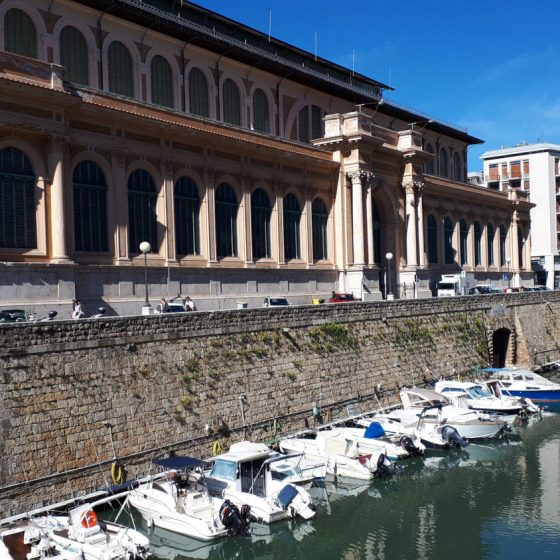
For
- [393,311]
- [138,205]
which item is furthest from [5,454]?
[393,311]

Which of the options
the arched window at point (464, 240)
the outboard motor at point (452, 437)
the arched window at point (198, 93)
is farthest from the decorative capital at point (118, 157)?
the arched window at point (464, 240)

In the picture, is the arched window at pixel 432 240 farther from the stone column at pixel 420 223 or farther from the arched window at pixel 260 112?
the arched window at pixel 260 112

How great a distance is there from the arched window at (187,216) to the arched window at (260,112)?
45.0 feet

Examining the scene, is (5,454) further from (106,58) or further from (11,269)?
(106,58)

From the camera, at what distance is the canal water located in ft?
72.6

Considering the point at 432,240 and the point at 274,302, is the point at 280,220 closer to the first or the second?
the point at 274,302

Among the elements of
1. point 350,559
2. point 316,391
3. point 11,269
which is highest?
point 11,269

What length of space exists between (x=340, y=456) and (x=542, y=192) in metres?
79.3

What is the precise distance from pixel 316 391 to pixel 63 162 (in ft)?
49.1

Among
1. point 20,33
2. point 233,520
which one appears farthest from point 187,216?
point 233,520

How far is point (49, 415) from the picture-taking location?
2295 centimetres

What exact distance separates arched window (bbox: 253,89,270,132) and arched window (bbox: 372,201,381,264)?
973 centimetres

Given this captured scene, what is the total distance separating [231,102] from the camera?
52344mm

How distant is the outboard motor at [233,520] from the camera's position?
73.6 ft
